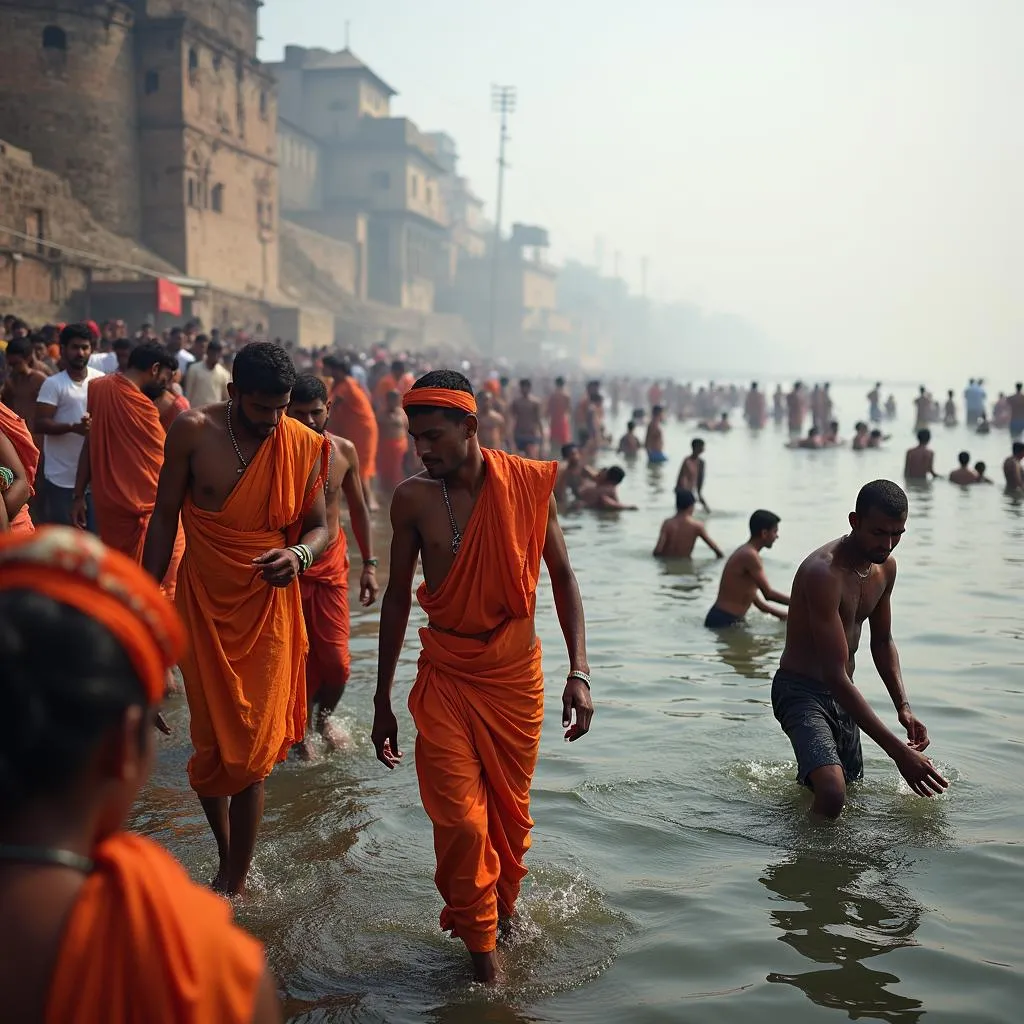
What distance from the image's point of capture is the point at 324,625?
6.06 m

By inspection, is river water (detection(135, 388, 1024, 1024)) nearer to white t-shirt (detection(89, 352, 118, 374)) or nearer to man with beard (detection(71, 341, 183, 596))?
man with beard (detection(71, 341, 183, 596))

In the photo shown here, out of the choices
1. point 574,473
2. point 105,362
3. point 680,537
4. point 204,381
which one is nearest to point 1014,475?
point 574,473

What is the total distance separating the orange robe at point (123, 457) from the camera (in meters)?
7.21

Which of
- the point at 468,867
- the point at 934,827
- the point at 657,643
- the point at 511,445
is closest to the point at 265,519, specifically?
the point at 468,867

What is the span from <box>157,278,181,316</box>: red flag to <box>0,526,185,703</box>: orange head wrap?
95.8ft

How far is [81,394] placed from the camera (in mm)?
8570

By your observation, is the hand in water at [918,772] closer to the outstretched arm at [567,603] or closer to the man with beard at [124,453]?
the outstretched arm at [567,603]

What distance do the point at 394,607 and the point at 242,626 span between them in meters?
0.63

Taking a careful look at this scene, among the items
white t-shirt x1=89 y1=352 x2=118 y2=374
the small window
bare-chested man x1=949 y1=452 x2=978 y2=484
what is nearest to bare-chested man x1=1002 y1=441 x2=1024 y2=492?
bare-chested man x1=949 y1=452 x2=978 y2=484

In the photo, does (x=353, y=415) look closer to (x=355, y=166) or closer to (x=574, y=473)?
(x=574, y=473)

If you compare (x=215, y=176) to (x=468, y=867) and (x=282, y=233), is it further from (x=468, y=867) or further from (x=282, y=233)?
(x=468, y=867)

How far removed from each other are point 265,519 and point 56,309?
2524cm

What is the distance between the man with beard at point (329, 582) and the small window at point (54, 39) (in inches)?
1348

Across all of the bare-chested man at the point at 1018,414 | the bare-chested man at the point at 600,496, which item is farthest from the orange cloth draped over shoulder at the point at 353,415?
the bare-chested man at the point at 1018,414
